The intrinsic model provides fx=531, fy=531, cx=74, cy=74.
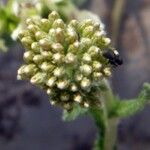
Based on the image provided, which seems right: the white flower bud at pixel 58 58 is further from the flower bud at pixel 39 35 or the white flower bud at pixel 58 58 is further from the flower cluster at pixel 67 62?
the flower bud at pixel 39 35

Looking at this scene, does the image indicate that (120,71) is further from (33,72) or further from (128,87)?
(33,72)

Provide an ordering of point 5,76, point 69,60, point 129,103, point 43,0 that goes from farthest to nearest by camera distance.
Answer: point 5,76, point 43,0, point 129,103, point 69,60

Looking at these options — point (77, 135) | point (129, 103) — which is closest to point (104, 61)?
point (129, 103)

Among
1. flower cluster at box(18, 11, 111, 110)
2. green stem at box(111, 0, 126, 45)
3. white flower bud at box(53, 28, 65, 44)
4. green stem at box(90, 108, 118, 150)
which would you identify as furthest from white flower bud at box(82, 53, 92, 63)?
green stem at box(111, 0, 126, 45)

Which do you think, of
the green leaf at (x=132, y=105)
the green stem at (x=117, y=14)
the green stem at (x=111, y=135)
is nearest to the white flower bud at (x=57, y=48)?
the green leaf at (x=132, y=105)

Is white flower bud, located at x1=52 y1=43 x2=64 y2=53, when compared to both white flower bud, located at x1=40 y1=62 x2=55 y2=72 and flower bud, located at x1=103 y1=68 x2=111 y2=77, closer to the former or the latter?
white flower bud, located at x1=40 y1=62 x2=55 y2=72
